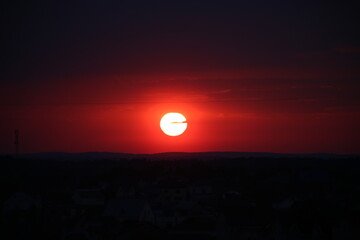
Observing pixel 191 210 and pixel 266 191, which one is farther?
pixel 266 191

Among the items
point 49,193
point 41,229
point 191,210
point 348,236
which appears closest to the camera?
point 348,236

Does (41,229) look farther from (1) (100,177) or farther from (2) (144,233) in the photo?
(1) (100,177)

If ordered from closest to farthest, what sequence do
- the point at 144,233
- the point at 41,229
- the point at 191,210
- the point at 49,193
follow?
the point at 144,233 < the point at 41,229 < the point at 191,210 < the point at 49,193

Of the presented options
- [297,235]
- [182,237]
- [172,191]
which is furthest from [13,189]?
[297,235]

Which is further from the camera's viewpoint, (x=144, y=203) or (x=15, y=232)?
(x=144, y=203)

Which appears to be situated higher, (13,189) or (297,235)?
(13,189)

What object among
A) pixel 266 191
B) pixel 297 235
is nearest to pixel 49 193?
pixel 266 191

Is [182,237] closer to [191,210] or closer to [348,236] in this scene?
[348,236]

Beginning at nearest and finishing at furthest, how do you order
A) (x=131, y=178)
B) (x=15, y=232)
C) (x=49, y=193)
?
(x=15, y=232) → (x=49, y=193) → (x=131, y=178)

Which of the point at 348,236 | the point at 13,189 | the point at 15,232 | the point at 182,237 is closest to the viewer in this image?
the point at 348,236
